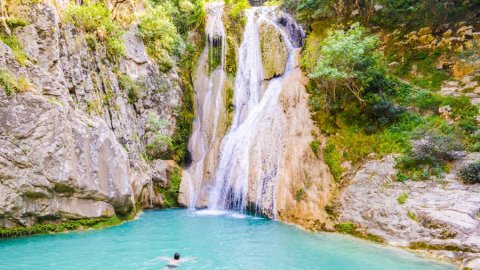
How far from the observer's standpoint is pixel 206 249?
42.6 feet

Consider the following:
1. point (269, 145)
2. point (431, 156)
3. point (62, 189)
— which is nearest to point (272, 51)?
point (269, 145)

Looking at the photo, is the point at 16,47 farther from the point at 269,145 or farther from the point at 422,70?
the point at 422,70

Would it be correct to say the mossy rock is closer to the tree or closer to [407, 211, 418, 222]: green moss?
the tree

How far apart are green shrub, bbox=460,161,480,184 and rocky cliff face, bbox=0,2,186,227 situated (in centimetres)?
1501

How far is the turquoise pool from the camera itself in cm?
1127

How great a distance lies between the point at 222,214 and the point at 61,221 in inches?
313

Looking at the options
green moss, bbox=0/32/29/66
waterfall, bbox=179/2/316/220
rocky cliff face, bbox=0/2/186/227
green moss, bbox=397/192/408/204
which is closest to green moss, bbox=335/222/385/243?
waterfall, bbox=179/2/316/220

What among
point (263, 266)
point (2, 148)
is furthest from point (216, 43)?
point (263, 266)

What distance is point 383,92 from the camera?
1973 cm

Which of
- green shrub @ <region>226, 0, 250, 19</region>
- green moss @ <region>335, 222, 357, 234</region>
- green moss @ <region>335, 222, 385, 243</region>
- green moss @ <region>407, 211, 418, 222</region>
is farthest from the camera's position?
green shrub @ <region>226, 0, 250, 19</region>

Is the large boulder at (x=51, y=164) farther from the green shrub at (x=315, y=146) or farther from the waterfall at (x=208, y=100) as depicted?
the green shrub at (x=315, y=146)

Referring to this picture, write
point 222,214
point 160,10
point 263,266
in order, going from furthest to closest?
point 160,10 → point 222,214 → point 263,266

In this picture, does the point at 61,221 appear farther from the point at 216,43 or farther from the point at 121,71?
the point at 216,43

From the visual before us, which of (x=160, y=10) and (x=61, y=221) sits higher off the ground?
(x=160, y=10)
